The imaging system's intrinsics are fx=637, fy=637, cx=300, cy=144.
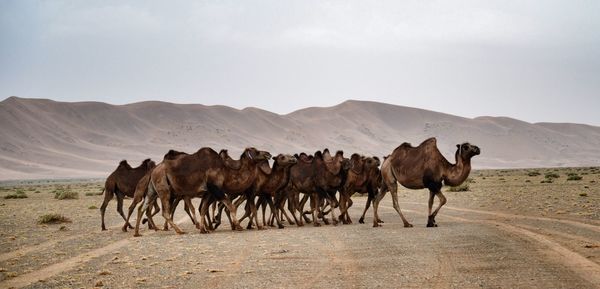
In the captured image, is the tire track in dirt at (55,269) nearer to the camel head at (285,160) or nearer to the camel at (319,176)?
the camel head at (285,160)

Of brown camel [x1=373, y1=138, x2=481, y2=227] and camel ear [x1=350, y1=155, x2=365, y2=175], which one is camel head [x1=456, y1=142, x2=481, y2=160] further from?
camel ear [x1=350, y1=155, x2=365, y2=175]

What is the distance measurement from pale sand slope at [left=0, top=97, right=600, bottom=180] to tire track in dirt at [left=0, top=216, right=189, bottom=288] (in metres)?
106

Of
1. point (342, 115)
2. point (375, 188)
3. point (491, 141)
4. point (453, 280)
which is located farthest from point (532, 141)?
point (453, 280)

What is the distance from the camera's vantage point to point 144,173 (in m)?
20.1

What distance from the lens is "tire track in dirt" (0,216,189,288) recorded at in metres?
9.73

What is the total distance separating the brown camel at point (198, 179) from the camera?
17188 mm

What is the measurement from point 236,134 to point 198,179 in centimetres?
13450

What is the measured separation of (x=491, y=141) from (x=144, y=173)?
529ft

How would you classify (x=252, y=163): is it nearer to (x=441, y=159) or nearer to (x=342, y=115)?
(x=441, y=159)

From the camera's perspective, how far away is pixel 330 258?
11.1m

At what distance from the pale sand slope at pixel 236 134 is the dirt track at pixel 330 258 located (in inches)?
4162

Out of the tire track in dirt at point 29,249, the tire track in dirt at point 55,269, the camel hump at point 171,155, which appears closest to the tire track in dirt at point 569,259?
the tire track in dirt at point 55,269

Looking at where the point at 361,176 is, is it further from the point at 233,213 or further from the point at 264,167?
the point at 233,213

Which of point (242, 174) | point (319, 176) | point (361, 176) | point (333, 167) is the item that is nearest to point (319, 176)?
point (319, 176)
